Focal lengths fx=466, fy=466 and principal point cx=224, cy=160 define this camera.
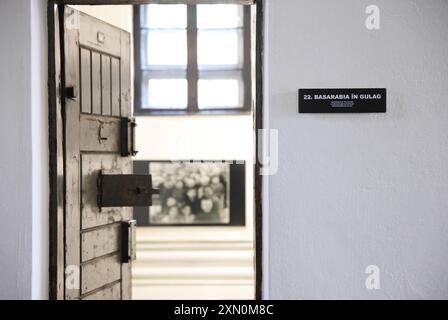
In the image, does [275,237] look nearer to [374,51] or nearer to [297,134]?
[297,134]

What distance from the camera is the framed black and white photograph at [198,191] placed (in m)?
4.53

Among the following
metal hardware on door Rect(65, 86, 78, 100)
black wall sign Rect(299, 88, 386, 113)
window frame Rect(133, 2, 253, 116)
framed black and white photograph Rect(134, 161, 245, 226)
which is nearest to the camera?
black wall sign Rect(299, 88, 386, 113)

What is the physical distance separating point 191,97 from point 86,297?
2.62m

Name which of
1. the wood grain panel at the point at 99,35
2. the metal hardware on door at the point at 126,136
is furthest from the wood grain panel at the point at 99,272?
the wood grain panel at the point at 99,35

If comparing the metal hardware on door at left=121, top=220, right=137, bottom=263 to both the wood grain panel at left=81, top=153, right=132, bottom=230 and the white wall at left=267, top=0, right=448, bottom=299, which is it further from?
the white wall at left=267, top=0, right=448, bottom=299

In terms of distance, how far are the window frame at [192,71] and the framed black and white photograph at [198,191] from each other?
1.78 feet

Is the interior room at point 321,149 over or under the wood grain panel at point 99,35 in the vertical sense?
under

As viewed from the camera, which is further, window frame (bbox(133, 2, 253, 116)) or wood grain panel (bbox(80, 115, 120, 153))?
window frame (bbox(133, 2, 253, 116))

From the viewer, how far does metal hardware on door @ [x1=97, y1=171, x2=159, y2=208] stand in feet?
8.79

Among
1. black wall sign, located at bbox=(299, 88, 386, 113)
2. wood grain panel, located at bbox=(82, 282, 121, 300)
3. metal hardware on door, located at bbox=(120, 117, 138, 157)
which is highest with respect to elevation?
black wall sign, located at bbox=(299, 88, 386, 113)

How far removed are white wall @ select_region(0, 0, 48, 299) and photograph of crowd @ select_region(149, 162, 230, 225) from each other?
7.80ft

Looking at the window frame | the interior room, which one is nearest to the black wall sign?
the interior room

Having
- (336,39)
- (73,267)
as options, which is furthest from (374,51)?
(73,267)

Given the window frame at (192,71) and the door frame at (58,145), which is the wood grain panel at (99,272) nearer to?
the door frame at (58,145)
